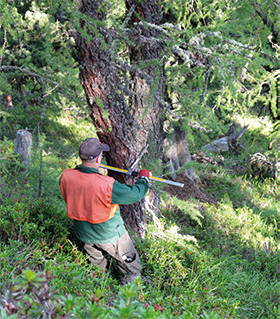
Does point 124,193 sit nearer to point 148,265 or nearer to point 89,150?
point 89,150

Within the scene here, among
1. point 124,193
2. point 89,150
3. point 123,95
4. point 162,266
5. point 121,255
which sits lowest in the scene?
point 162,266

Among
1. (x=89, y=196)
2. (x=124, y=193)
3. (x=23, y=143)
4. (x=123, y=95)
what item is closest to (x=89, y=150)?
(x=89, y=196)

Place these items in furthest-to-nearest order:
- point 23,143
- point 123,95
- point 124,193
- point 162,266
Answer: point 23,143
point 162,266
point 123,95
point 124,193

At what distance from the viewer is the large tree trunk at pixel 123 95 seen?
389 cm

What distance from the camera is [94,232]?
3.62m

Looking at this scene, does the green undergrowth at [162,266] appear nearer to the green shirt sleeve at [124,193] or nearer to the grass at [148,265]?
the grass at [148,265]

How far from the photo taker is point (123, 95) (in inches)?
165

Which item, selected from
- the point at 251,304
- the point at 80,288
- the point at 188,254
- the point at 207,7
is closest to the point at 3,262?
the point at 80,288

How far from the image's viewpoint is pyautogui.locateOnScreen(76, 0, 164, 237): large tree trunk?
3.89m

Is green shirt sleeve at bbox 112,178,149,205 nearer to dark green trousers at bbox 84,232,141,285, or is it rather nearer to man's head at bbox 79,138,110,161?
man's head at bbox 79,138,110,161

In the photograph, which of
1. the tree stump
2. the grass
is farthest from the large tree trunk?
the tree stump

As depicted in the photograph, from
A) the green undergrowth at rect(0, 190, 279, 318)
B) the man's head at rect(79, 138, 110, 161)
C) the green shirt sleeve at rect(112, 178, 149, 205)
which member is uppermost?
the man's head at rect(79, 138, 110, 161)

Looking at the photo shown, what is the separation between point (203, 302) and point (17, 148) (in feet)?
19.6

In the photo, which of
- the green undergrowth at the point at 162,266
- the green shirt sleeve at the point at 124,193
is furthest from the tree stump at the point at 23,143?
the green shirt sleeve at the point at 124,193
